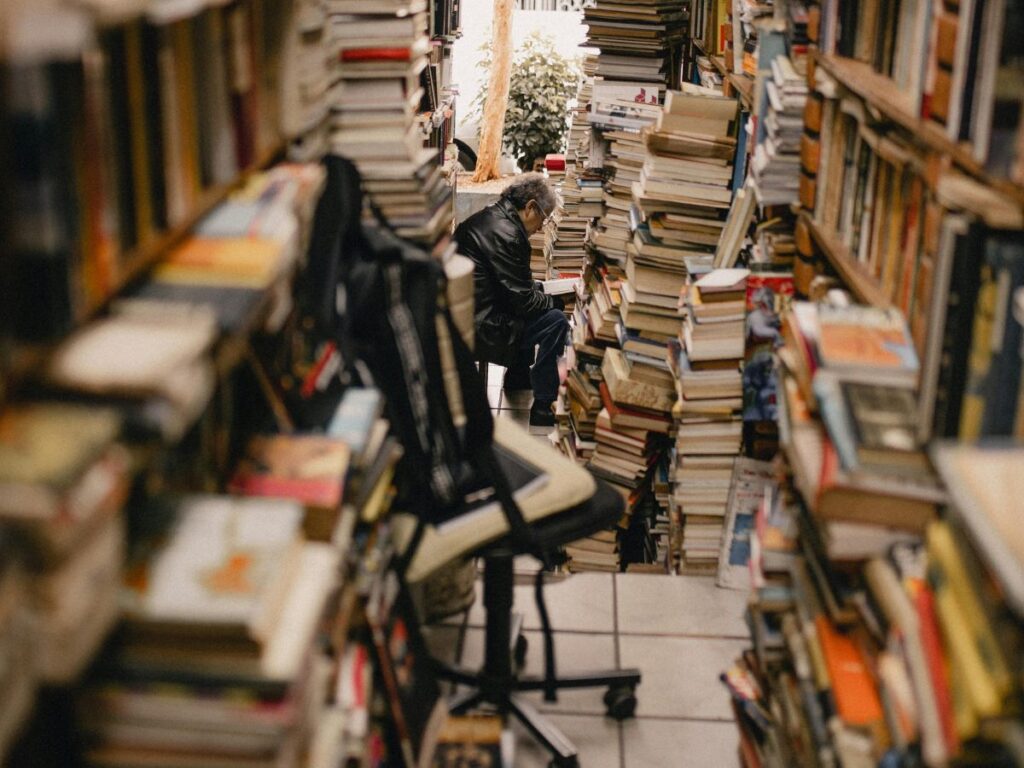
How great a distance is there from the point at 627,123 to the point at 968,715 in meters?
4.17

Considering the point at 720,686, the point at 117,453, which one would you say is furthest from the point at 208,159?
the point at 720,686

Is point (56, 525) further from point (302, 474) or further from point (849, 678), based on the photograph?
point (849, 678)

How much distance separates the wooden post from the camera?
9.00 metres

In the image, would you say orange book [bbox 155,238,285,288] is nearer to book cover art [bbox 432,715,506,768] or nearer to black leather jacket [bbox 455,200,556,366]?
book cover art [bbox 432,715,506,768]

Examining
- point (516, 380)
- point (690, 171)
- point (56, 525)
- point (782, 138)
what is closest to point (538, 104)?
point (516, 380)

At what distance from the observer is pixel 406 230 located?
290 cm

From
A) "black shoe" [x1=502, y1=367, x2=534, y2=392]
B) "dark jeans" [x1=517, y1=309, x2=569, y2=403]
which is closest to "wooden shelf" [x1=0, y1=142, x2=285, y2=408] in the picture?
"dark jeans" [x1=517, y1=309, x2=569, y2=403]

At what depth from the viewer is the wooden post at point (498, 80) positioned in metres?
9.00

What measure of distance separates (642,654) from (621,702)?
355 mm

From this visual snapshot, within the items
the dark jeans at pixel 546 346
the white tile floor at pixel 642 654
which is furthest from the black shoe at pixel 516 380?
the white tile floor at pixel 642 654

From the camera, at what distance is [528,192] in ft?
19.0

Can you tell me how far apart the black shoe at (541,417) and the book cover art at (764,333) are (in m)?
2.77

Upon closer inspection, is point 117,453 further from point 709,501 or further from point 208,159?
point 709,501

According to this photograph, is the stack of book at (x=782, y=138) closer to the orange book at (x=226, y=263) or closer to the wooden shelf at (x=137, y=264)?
the wooden shelf at (x=137, y=264)
